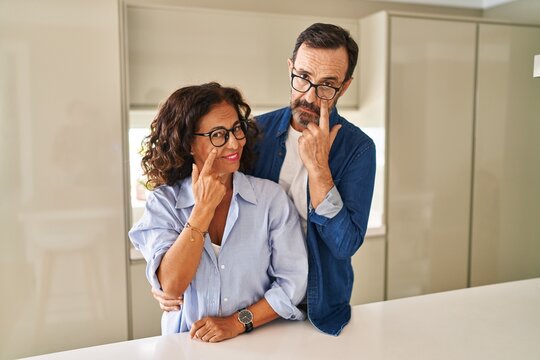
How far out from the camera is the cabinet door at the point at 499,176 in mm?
3311

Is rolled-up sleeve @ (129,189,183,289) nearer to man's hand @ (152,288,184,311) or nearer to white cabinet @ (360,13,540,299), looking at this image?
man's hand @ (152,288,184,311)

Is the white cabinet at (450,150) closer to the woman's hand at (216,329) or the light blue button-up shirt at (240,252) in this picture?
the light blue button-up shirt at (240,252)

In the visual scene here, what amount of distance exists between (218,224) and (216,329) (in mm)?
290

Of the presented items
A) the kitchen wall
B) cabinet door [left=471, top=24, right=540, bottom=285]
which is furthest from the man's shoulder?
cabinet door [left=471, top=24, right=540, bottom=285]

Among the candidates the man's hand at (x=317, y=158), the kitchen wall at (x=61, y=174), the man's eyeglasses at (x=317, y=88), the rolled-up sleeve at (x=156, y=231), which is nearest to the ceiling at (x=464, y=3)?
the kitchen wall at (x=61, y=174)

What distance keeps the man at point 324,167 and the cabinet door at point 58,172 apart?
1.25 m

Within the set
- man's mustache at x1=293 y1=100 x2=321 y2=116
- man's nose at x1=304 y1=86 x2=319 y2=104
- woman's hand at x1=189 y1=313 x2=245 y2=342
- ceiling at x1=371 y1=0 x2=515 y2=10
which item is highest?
ceiling at x1=371 y1=0 x2=515 y2=10

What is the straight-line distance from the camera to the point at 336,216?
4.45 feet

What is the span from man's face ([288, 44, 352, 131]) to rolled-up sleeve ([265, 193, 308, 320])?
29 cm

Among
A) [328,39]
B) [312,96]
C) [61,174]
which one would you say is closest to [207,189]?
[312,96]

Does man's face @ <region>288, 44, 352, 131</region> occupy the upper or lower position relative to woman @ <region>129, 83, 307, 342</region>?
upper

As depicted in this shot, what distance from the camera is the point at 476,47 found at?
3.30 meters

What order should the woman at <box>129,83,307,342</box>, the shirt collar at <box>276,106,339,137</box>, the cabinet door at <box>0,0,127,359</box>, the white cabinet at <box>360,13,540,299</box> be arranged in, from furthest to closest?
the white cabinet at <box>360,13,540,299</box>, the cabinet door at <box>0,0,127,359</box>, the shirt collar at <box>276,106,339,137</box>, the woman at <box>129,83,307,342</box>

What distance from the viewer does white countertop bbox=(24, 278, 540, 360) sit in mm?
1196
